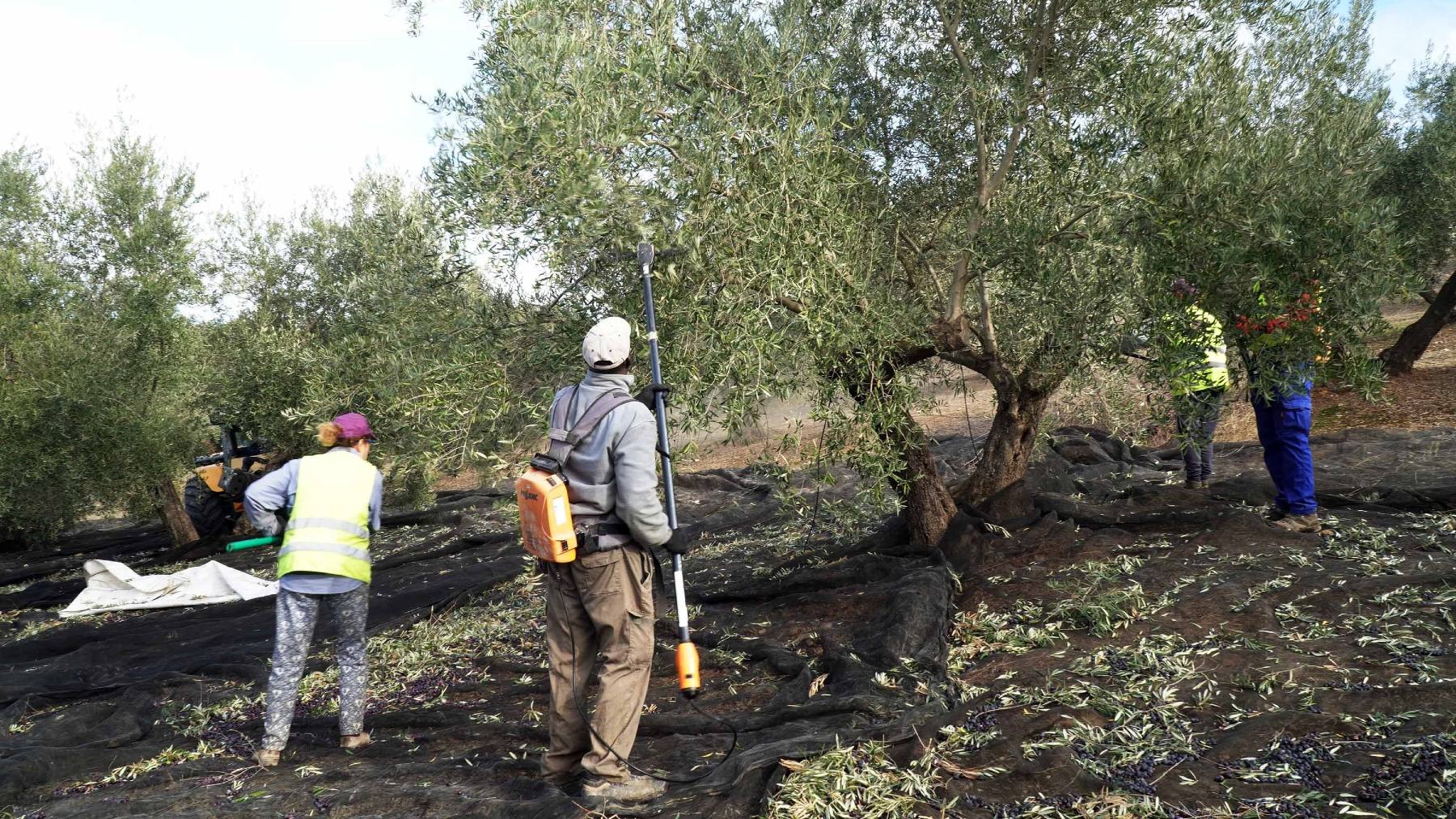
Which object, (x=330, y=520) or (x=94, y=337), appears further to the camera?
(x=94, y=337)

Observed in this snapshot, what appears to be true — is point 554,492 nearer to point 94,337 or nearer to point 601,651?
point 601,651

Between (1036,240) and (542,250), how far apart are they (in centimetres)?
330

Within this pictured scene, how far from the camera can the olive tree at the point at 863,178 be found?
550cm

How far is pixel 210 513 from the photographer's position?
588 inches

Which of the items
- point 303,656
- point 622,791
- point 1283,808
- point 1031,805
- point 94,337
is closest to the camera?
point 1283,808

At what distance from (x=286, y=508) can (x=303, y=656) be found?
2.77ft

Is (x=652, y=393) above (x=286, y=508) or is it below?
above

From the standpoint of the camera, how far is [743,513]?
1226 cm

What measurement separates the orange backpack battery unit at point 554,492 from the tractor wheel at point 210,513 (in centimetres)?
1232

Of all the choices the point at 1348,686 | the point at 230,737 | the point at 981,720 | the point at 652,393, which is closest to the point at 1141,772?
the point at 981,720

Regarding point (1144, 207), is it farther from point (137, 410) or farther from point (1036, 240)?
point (137, 410)

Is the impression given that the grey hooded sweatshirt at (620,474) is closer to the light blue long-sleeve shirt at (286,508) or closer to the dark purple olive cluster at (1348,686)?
the light blue long-sleeve shirt at (286,508)

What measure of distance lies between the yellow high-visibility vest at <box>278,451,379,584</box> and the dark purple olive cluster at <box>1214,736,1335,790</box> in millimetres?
4422

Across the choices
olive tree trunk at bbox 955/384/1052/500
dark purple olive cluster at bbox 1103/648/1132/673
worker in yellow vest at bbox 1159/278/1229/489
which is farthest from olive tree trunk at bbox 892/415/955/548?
dark purple olive cluster at bbox 1103/648/1132/673
